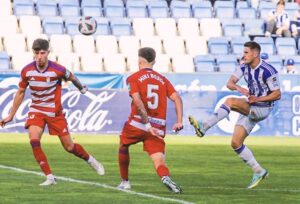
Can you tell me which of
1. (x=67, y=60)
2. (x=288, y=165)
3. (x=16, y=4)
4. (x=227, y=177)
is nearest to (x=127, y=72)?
(x=67, y=60)

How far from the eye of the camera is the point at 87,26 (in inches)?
1173

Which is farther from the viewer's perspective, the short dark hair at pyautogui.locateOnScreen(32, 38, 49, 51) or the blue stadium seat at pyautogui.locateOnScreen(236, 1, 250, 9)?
the blue stadium seat at pyautogui.locateOnScreen(236, 1, 250, 9)

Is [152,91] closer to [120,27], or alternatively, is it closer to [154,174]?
[154,174]

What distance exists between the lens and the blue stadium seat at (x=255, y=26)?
35.5m

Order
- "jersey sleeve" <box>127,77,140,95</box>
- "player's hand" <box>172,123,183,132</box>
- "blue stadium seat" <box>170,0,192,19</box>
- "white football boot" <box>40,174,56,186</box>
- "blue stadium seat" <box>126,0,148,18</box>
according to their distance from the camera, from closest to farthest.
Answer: "player's hand" <box>172,123,183,132</box> → "jersey sleeve" <box>127,77,140,95</box> → "white football boot" <box>40,174,56,186</box> → "blue stadium seat" <box>126,0,148,18</box> → "blue stadium seat" <box>170,0,192,19</box>

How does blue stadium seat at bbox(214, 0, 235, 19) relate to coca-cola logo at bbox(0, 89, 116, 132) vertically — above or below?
above

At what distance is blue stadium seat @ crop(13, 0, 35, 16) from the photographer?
108 feet

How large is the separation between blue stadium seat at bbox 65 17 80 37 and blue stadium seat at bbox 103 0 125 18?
1597 mm

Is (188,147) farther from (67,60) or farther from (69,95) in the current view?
(67,60)

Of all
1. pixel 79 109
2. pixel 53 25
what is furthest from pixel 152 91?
pixel 53 25

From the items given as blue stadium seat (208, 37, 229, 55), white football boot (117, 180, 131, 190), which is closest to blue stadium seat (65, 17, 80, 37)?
blue stadium seat (208, 37, 229, 55)

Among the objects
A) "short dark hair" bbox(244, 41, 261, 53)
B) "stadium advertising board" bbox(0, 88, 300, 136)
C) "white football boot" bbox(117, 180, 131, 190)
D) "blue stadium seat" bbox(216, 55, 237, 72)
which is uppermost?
"short dark hair" bbox(244, 41, 261, 53)

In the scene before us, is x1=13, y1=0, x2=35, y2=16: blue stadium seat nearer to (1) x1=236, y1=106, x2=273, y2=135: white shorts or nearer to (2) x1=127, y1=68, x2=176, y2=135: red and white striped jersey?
(1) x1=236, y1=106, x2=273, y2=135: white shorts

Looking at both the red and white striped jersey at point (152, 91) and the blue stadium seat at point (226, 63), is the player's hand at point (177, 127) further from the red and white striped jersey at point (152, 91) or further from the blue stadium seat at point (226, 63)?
the blue stadium seat at point (226, 63)
